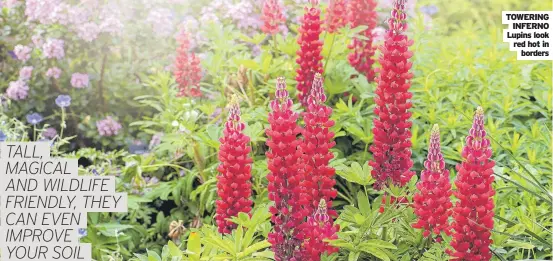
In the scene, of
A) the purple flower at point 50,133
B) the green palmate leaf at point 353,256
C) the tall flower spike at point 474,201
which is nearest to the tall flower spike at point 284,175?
the green palmate leaf at point 353,256

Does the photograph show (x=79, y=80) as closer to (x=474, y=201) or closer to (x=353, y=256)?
(x=353, y=256)

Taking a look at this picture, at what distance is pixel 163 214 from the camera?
13.0ft

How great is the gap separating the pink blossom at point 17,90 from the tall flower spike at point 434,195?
9.51ft

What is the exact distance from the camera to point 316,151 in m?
2.66

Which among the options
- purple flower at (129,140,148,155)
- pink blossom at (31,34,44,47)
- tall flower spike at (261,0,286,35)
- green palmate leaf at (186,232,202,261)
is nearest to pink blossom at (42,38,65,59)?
pink blossom at (31,34,44,47)

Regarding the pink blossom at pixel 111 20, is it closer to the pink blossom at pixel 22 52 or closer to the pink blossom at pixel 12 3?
the pink blossom at pixel 22 52

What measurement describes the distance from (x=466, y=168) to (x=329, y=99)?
140cm

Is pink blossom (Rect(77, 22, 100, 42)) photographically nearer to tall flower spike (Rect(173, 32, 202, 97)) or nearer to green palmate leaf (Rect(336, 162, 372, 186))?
tall flower spike (Rect(173, 32, 202, 97))

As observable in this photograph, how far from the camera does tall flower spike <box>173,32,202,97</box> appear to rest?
13.1 feet

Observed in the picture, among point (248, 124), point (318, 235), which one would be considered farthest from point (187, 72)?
point (318, 235)

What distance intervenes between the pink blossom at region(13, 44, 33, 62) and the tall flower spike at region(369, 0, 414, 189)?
100 inches

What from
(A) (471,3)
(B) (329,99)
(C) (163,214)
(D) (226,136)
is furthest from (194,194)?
(A) (471,3)

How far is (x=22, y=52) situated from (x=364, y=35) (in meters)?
2.04

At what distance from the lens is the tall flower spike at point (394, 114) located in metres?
2.83
